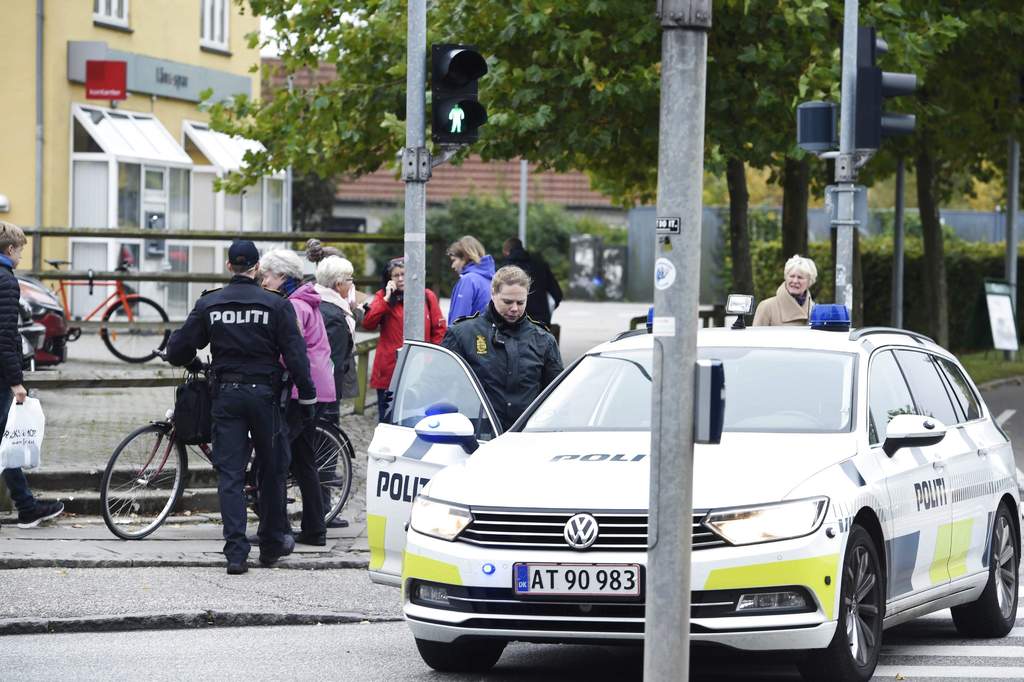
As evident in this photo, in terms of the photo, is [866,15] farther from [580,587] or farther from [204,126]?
[204,126]

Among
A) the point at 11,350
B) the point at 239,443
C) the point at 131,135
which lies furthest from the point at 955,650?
the point at 131,135

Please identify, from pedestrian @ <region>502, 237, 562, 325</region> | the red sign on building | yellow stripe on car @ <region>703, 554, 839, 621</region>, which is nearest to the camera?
yellow stripe on car @ <region>703, 554, 839, 621</region>

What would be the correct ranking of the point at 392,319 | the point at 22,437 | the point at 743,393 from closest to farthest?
the point at 743,393 → the point at 22,437 → the point at 392,319

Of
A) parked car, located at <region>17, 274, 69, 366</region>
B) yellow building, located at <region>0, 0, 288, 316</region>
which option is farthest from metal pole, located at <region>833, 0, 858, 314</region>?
yellow building, located at <region>0, 0, 288, 316</region>

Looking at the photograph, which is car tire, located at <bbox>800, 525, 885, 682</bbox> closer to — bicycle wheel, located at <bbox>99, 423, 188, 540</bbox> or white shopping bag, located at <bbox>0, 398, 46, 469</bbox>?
bicycle wheel, located at <bbox>99, 423, 188, 540</bbox>

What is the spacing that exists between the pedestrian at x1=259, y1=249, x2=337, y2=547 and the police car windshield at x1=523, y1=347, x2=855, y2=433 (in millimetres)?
2994

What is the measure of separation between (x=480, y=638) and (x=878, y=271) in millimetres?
28022

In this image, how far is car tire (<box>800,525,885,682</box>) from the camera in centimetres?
714

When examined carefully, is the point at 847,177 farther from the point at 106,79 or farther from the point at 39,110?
the point at 39,110

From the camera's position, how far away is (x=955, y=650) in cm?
855

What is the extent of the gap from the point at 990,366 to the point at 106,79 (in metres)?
14.6

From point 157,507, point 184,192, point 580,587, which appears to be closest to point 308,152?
point 157,507

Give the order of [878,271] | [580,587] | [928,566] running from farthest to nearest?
[878,271] → [928,566] → [580,587]

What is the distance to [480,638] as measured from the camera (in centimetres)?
745
